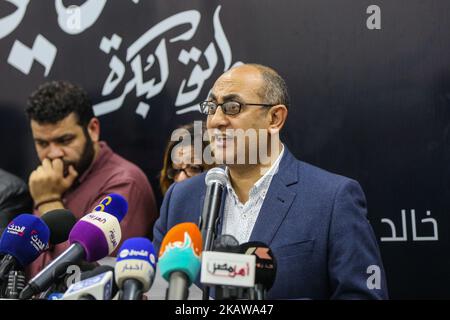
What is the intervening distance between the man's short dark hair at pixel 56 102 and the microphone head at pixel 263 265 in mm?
1988

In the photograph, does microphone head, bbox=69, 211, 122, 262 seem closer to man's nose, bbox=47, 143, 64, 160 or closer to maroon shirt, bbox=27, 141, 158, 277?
maroon shirt, bbox=27, 141, 158, 277

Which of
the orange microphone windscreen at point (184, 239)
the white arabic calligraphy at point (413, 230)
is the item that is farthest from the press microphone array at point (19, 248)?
the white arabic calligraphy at point (413, 230)

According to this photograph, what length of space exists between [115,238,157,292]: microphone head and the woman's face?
1.71 metres

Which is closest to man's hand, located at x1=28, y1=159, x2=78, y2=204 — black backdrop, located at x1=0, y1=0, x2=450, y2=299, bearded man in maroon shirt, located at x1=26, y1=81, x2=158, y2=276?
bearded man in maroon shirt, located at x1=26, y1=81, x2=158, y2=276

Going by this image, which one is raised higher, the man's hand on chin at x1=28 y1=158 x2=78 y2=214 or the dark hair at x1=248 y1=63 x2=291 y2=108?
the dark hair at x1=248 y1=63 x2=291 y2=108

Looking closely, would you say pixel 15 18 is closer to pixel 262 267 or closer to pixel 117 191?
pixel 117 191

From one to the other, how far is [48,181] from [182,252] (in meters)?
1.97

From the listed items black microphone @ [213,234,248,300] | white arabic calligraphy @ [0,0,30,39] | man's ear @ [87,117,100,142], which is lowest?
black microphone @ [213,234,248,300]

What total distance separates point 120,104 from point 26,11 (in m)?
0.69

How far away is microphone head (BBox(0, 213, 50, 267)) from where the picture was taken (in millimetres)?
1371

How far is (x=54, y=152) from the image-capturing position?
119 inches

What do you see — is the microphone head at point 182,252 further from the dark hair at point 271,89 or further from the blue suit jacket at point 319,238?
the dark hair at point 271,89

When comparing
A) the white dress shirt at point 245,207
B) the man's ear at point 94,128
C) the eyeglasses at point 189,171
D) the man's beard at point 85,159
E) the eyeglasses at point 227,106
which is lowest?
the white dress shirt at point 245,207

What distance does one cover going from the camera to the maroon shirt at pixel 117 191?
9.48 feet
